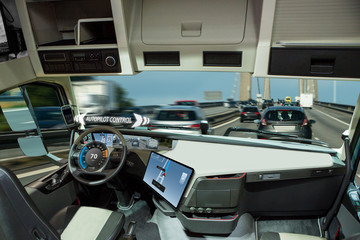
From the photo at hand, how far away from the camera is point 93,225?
68.0 inches

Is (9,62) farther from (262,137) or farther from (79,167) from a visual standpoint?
(262,137)

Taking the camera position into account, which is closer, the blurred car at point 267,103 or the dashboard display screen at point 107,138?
the blurred car at point 267,103

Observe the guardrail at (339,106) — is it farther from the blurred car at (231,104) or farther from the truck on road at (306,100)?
the blurred car at (231,104)

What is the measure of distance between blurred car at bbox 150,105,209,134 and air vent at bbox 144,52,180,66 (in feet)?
3.09

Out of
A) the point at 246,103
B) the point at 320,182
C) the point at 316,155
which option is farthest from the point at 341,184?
the point at 246,103

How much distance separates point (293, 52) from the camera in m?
1.26

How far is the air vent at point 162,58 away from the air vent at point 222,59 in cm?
21

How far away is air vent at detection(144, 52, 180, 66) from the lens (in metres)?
1.50

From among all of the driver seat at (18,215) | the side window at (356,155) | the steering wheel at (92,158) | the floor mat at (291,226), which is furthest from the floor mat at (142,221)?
the side window at (356,155)

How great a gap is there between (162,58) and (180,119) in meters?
1.03

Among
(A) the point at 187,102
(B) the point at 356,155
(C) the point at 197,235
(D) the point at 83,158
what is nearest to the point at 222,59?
(A) the point at 187,102

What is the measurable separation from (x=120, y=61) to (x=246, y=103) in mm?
1345

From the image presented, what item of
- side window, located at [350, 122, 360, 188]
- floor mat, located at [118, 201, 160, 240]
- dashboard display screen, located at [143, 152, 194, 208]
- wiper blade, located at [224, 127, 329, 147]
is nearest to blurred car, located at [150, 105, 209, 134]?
wiper blade, located at [224, 127, 329, 147]

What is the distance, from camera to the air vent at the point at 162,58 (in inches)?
59.1
